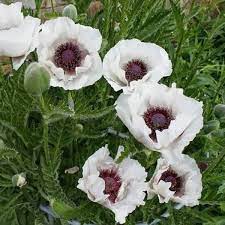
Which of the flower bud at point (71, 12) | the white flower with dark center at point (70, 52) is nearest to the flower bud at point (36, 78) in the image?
the white flower with dark center at point (70, 52)

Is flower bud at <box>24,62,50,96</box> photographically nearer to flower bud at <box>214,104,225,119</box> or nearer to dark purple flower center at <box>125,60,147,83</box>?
dark purple flower center at <box>125,60,147,83</box>

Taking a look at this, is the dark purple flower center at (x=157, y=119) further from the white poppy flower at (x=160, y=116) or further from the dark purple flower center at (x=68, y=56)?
the dark purple flower center at (x=68, y=56)

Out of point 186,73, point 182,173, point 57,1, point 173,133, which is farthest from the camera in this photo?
point 57,1

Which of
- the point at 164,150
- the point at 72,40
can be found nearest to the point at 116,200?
the point at 164,150

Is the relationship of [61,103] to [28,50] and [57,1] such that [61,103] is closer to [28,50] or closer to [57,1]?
[28,50]

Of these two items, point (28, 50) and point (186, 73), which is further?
point (186, 73)

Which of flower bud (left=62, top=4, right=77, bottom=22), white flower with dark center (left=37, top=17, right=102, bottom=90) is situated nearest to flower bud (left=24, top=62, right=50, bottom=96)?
white flower with dark center (left=37, top=17, right=102, bottom=90)
